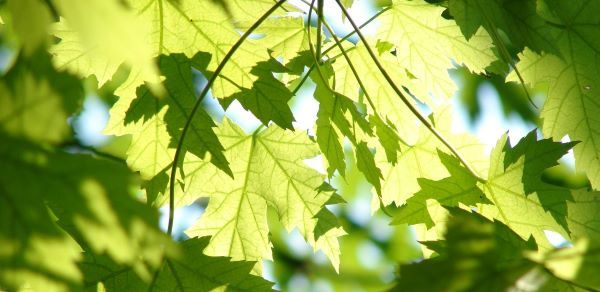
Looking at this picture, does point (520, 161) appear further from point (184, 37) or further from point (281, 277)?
point (281, 277)

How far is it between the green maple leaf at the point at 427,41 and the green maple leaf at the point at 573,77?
4.2 inches

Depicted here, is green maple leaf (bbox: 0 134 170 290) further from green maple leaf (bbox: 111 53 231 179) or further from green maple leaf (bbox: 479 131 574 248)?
green maple leaf (bbox: 479 131 574 248)

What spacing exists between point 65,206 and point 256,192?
3.04ft

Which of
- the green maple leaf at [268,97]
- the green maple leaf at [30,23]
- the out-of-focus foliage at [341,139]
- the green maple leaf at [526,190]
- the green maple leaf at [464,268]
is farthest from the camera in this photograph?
the green maple leaf at [526,190]

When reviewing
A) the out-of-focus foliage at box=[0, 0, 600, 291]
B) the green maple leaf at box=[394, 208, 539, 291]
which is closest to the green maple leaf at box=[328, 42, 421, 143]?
the out-of-focus foliage at box=[0, 0, 600, 291]

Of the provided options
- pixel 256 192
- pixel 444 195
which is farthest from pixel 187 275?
pixel 444 195

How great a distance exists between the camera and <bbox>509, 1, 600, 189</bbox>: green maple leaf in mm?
1626

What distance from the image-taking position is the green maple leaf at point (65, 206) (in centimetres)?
77

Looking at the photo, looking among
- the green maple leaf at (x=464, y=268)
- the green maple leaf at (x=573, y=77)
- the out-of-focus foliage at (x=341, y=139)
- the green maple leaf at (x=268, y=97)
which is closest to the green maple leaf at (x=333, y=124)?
the out-of-focus foliage at (x=341, y=139)

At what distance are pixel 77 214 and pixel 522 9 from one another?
41.6 inches

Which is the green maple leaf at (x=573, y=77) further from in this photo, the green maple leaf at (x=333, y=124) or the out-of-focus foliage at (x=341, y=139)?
the green maple leaf at (x=333, y=124)

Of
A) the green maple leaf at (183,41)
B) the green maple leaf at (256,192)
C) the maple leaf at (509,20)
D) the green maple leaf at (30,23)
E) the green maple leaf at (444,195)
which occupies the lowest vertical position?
the green maple leaf at (30,23)

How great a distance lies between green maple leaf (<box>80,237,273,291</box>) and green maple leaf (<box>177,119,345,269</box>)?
0.28 metres

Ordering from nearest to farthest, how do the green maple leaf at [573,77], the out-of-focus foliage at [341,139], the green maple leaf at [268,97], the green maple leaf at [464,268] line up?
the green maple leaf at [464,268] < the out-of-focus foliage at [341,139] < the green maple leaf at [268,97] < the green maple leaf at [573,77]
